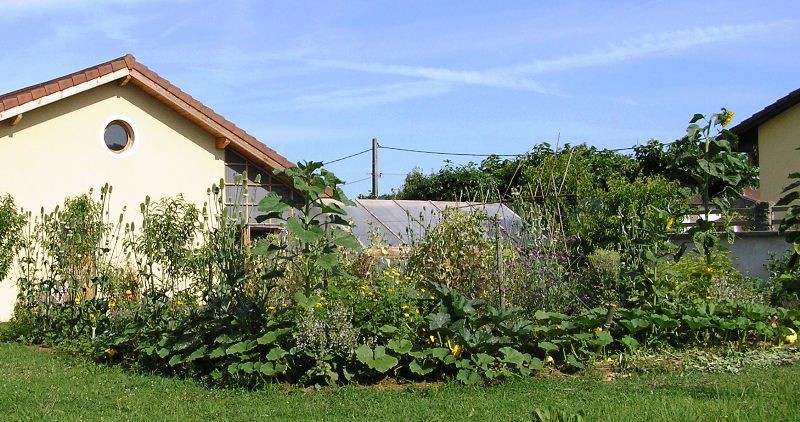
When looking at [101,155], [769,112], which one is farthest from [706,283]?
[769,112]

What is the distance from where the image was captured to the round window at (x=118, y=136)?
1889 cm

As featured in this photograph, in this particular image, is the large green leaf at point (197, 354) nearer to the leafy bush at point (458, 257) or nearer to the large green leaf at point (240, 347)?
the large green leaf at point (240, 347)

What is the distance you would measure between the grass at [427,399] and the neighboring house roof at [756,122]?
1550 centimetres

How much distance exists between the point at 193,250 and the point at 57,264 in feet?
10.5

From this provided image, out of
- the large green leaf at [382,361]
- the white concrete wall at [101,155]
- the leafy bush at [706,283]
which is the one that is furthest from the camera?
the white concrete wall at [101,155]

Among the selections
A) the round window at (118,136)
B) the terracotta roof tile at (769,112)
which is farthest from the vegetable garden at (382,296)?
the terracotta roof tile at (769,112)

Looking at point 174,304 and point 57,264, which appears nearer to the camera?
point 174,304

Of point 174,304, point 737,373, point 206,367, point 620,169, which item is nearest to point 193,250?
point 174,304

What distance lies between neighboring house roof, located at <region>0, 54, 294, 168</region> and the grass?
9195mm

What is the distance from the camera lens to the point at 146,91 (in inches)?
758

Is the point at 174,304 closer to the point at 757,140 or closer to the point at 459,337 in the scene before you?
the point at 459,337

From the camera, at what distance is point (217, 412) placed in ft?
24.2

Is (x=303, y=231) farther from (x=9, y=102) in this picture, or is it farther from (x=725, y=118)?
(x=9, y=102)

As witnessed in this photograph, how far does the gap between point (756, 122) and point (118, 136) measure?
621 inches
